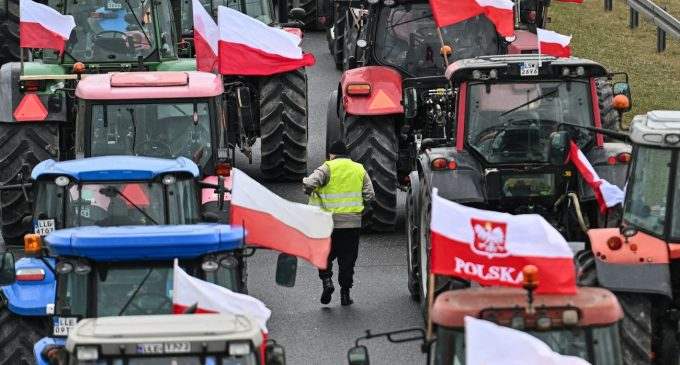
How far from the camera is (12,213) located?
2223 centimetres

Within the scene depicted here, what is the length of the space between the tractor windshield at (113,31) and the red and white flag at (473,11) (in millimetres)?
3556

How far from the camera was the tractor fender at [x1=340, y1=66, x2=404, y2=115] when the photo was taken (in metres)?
21.7

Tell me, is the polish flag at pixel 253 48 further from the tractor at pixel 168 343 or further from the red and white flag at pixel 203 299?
the tractor at pixel 168 343

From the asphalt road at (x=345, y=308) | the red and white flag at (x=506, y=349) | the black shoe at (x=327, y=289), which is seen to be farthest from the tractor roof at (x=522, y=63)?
the red and white flag at (x=506, y=349)

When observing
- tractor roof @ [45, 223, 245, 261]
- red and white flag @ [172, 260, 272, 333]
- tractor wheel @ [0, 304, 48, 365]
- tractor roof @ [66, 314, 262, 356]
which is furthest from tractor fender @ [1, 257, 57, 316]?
tractor roof @ [66, 314, 262, 356]

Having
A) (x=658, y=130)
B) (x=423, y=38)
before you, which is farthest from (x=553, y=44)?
(x=658, y=130)

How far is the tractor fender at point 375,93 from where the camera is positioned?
2169 centimetres

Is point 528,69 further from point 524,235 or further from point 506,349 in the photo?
point 506,349

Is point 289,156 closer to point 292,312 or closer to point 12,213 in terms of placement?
point 12,213

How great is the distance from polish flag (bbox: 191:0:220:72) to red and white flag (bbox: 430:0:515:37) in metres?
2.69

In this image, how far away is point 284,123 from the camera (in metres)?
24.9

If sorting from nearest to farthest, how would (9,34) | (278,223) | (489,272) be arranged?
(489,272)
(278,223)
(9,34)

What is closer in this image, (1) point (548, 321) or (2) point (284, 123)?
(1) point (548, 321)

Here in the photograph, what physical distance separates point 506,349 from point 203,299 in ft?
9.30
